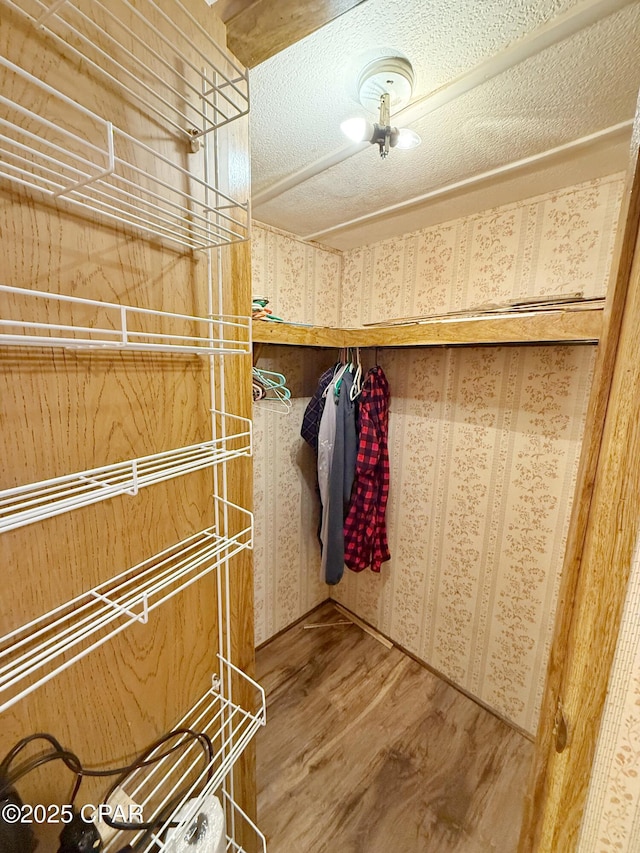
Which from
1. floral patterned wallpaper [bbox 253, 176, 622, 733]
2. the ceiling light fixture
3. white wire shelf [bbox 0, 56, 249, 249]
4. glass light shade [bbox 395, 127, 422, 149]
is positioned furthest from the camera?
floral patterned wallpaper [bbox 253, 176, 622, 733]

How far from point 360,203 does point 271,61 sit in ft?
2.23

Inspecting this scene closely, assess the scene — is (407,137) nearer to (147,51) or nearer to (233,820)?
(147,51)

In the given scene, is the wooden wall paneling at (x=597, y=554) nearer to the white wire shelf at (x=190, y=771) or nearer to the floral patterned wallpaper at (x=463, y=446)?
the white wire shelf at (x=190, y=771)

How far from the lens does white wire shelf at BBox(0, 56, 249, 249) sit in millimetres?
335

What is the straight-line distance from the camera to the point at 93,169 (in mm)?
448

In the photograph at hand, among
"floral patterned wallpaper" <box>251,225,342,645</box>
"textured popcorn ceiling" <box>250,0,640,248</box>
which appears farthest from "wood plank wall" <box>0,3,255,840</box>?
"floral patterned wallpaper" <box>251,225,342,645</box>

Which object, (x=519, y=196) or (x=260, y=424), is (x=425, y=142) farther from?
(x=260, y=424)

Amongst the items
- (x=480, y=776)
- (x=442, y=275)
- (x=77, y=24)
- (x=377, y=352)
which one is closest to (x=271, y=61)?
(x=77, y=24)

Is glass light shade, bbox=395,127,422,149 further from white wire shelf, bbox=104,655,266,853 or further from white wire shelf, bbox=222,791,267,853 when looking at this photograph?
white wire shelf, bbox=222,791,267,853

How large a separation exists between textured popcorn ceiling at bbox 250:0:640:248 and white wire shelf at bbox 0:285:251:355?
64 centimetres

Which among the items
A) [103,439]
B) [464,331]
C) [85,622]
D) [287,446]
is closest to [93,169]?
[103,439]

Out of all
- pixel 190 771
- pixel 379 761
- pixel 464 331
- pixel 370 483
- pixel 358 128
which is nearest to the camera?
pixel 190 771

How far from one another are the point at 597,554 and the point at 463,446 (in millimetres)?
1162

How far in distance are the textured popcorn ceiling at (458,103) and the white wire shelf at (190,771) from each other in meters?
1.32
